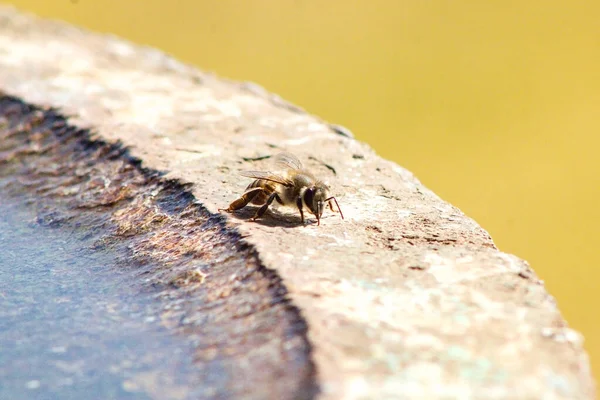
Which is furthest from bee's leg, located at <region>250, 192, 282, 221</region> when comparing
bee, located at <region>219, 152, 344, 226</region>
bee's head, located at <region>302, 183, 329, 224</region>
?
bee's head, located at <region>302, 183, 329, 224</region>

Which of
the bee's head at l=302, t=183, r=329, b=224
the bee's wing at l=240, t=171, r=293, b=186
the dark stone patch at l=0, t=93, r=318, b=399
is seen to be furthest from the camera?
the bee's wing at l=240, t=171, r=293, b=186

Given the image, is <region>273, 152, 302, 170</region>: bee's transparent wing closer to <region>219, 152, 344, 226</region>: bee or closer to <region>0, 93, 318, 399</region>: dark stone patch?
<region>219, 152, 344, 226</region>: bee

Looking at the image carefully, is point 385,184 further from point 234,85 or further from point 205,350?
point 234,85

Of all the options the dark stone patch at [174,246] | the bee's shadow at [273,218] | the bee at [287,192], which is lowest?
the dark stone patch at [174,246]

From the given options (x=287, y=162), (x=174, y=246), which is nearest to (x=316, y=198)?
(x=287, y=162)

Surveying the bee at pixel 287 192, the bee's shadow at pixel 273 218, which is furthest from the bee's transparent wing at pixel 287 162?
the bee's shadow at pixel 273 218

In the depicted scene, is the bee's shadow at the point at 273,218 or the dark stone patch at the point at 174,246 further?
the bee's shadow at the point at 273,218

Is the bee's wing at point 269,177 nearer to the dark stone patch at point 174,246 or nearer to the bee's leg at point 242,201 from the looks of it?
the bee's leg at point 242,201

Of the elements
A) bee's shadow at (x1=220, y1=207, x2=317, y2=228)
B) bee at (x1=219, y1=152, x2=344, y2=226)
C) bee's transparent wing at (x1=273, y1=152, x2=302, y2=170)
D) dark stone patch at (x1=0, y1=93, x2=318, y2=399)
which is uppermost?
bee's transparent wing at (x1=273, y1=152, x2=302, y2=170)

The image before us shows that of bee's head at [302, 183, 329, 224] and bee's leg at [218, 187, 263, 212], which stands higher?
bee's head at [302, 183, 329, 224]
